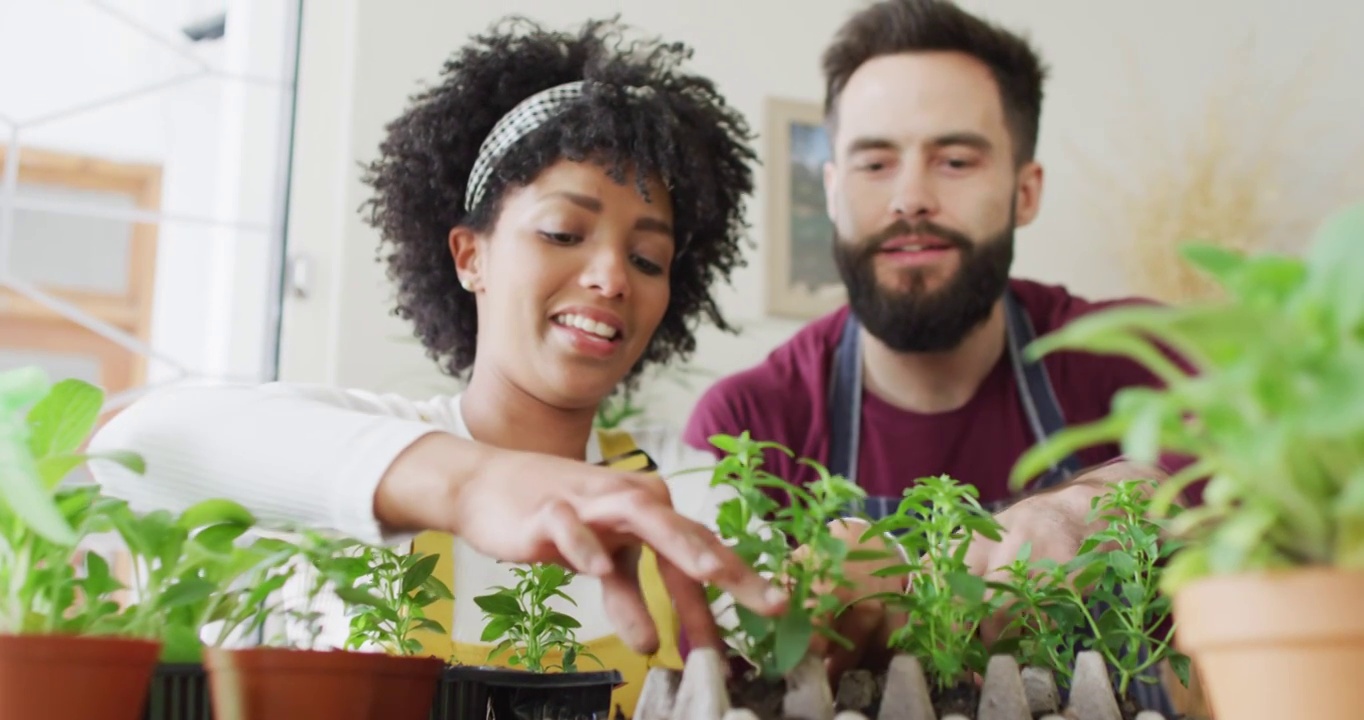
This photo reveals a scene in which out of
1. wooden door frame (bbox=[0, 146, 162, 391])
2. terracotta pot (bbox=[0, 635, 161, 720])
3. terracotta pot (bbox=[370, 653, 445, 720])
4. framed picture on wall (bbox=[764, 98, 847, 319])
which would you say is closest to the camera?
terracotta pot (bbox=[0, 635, 161, 720])

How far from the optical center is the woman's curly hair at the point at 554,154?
1.18m

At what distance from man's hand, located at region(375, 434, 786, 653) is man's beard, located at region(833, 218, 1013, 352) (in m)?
1.14

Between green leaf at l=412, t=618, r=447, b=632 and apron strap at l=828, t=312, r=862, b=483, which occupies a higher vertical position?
apron strap at l=828, t=312, r=862, b=483

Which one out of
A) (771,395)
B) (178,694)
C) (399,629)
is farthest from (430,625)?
(771,395)

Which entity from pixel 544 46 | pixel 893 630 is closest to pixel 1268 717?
pixel 893 630

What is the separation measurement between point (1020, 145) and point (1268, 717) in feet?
5.31

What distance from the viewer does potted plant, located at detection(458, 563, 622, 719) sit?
65 cm

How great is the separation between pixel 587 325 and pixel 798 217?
1553mm

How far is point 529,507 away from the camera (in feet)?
1.96

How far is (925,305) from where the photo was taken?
5.67ft

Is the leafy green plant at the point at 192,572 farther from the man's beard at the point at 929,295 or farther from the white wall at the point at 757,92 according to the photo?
the white wall at the point at 757,92

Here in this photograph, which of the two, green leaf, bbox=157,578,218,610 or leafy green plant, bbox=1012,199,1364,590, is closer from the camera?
leafy green plant, bbox=1012,199,1364,590

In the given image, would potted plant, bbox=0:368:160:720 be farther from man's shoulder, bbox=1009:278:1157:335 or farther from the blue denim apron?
man's shoulder, bbox=1009:278:1157:335

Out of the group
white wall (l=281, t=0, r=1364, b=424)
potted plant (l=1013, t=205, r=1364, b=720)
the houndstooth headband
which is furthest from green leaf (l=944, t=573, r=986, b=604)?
white wall (l=281, t=0, r=1364, b=424)
